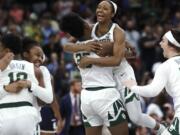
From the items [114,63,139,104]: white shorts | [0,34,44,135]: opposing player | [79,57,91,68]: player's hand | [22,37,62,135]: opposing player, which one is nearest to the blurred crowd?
[22,37,62,135]: opposing player

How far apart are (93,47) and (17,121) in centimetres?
127

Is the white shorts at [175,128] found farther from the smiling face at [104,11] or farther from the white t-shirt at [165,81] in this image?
the smiling face at [104,11]

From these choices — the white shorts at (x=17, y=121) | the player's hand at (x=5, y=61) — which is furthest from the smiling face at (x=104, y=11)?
the white shorts at (x=17, y=121)

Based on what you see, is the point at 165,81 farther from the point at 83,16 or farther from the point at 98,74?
the point at 83,16

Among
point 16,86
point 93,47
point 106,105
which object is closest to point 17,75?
point 16,86

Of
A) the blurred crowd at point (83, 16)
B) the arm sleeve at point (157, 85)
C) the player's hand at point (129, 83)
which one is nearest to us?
the arm sleeve at point (157, 85)

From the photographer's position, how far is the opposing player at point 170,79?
8945 millimetres

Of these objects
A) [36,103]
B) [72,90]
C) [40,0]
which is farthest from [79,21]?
[40,0]

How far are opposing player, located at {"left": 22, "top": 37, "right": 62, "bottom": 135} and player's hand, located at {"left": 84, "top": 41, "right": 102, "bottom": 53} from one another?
0.58 meters

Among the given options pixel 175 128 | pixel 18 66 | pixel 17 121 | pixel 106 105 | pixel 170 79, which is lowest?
pixel 175 128

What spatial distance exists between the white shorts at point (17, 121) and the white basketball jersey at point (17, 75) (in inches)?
4.7

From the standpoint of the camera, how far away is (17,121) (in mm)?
9312

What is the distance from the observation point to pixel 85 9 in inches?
835

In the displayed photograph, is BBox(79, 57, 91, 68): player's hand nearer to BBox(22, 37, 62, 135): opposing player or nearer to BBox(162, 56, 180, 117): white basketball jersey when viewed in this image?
BBox(22, 37, 62, 135): opposing player
